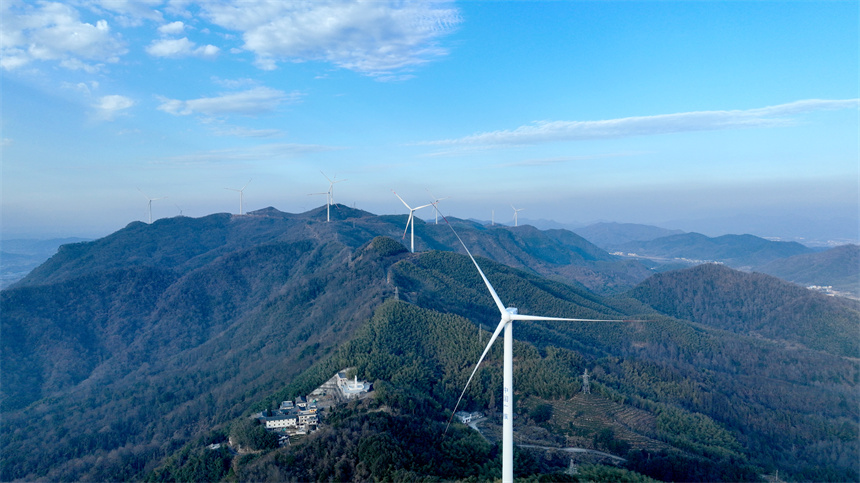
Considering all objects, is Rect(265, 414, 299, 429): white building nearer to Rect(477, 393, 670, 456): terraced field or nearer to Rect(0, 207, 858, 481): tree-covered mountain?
Rect(0, 207, 858, 481): tree-covered mountain

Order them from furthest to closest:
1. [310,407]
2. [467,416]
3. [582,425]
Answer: [467,416], [582,425], [310,407]

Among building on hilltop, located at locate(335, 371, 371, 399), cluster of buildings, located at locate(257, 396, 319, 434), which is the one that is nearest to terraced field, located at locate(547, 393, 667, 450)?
building on hilltop, located at locate(335, 371, 371, 399)

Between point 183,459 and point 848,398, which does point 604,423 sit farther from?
point 848,398

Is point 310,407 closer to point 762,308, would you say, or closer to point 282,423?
point 282,423

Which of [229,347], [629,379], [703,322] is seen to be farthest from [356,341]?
[703,322]

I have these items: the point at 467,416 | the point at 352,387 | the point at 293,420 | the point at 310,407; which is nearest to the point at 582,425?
the point at 467,416
